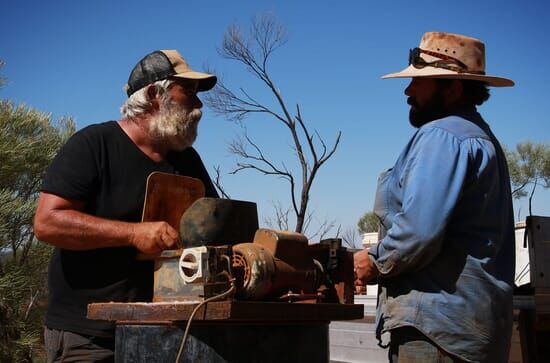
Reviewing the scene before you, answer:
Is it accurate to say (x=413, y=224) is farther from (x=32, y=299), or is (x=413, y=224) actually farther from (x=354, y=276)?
(x=32, y=299)

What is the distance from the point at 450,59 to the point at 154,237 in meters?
1.40

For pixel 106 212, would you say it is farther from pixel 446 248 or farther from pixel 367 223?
pixel 367 223

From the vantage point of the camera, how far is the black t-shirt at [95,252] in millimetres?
2924

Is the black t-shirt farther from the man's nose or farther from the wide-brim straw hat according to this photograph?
the wide-brim straw hat

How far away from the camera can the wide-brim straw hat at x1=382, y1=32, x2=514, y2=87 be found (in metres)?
2.85

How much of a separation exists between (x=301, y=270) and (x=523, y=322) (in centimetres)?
243

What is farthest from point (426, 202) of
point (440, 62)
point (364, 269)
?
point (440, 62)

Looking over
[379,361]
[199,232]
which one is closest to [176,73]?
[199,232]

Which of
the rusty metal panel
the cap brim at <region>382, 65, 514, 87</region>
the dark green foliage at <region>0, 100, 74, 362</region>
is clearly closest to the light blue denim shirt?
the cap brim at <region>382, 65, 514, 87</region>

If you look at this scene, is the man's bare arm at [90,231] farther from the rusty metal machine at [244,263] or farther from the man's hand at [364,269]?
the man's hand at [364,269]

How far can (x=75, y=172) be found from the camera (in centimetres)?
296

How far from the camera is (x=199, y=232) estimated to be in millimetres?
2645

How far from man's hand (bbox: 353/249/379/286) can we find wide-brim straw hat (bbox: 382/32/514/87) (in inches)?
30.0

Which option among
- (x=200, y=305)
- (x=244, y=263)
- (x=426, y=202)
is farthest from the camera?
(x=426, y=202)
